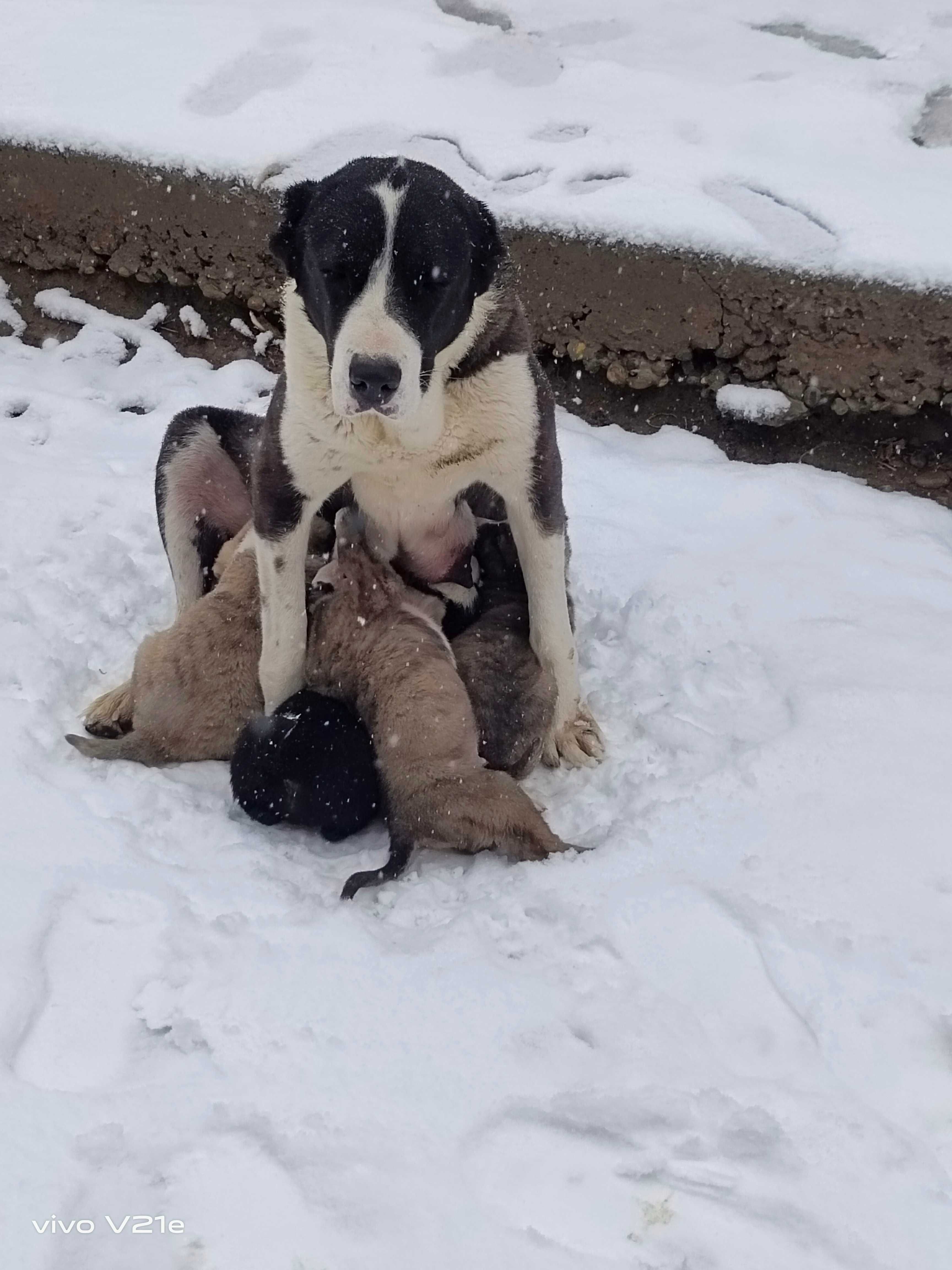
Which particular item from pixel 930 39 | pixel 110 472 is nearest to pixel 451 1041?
pixel 110 472

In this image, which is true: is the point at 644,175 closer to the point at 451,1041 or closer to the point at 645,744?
the point at 645,744

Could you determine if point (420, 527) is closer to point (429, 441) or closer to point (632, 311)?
point (429, 441)

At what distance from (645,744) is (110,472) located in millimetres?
2374

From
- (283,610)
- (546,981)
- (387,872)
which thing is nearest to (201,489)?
(283,610)

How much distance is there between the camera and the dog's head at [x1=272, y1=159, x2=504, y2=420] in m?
2.68

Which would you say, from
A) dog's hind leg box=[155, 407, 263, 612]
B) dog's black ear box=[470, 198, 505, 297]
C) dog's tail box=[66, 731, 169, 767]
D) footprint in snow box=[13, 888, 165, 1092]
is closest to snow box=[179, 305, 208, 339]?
dog's hind leg box=[155, 407, 263, 612]

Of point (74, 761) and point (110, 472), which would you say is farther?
point (110, 472)

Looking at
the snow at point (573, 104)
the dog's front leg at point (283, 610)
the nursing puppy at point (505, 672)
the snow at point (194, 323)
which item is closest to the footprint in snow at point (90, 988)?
the dog's front leg at point (283, 610)

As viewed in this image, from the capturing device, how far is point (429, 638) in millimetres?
3223

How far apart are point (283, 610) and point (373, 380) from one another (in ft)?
2.73

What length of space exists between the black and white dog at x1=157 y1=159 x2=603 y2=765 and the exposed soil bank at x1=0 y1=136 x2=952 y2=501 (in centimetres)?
154

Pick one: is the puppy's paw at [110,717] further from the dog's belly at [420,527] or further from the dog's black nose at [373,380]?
the dog's black nose at [373,380]

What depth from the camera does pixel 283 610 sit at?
324 centimetres

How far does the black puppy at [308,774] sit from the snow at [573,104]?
2.73 meters
